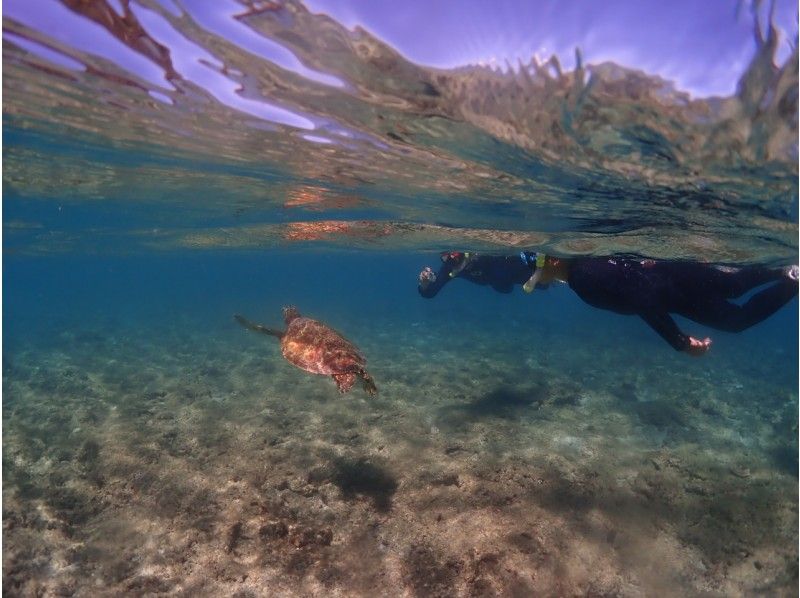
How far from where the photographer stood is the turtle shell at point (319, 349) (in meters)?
7.24

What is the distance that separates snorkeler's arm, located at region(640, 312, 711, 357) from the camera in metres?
8.23

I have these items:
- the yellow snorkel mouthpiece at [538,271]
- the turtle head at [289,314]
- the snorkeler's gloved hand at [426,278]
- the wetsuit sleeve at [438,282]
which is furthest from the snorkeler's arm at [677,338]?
the snorkeler's gloved hand at [426,278]

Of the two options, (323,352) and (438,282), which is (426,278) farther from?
(323,352)

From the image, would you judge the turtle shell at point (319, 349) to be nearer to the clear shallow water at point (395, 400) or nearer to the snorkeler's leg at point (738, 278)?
the clear shallow water at point (395, 400)

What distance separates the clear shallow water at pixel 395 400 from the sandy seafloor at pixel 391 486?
5 cm

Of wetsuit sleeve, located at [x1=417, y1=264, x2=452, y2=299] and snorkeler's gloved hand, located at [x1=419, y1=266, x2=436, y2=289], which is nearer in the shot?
wetsuit sleeve, located at [x1=417, y1=264, x2=452, y2=299]

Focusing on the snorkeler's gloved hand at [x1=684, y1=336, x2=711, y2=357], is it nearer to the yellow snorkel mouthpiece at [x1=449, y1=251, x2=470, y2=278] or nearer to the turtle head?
the turtle head

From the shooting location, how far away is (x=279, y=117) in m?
9.05

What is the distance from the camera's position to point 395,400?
13.3 metres

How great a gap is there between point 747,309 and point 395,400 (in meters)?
8.88

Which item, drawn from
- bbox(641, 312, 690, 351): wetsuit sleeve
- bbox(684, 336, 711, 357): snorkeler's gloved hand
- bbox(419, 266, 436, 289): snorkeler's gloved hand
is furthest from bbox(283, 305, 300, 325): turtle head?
bbox(684, 336, 711, 357): snorkeler's gloved hand

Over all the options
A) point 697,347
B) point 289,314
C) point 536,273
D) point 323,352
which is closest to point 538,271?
point 536,273

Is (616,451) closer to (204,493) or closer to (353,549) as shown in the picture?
(353,549)

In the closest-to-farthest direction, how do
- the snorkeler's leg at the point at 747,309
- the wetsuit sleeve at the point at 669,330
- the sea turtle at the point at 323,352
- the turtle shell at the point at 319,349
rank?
the sea turtle at the point at 323,352 → the turtle shell at the point at 319,349 → the wetsuit sleeve at the point at 669,330 → the snorkeler's leg at the point at 747,309
